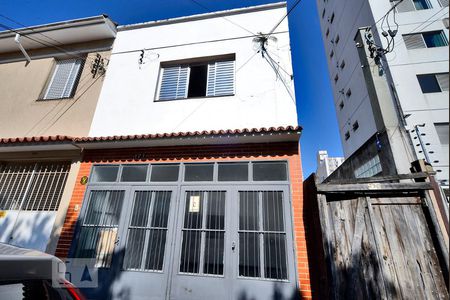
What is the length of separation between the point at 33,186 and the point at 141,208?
3511mm

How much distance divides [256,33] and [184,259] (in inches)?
260

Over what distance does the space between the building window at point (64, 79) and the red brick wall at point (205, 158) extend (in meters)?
2.87

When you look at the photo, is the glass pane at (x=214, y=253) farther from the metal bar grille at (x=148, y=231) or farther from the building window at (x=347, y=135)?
the building window at (x=347, y=135)

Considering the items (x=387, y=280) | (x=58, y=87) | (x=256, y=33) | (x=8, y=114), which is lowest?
(x=387, y=280)

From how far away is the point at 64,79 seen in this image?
770 centimetres

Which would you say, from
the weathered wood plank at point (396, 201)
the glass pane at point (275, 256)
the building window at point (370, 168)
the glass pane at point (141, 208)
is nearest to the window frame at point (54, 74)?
the glass pane at point (141, 208)

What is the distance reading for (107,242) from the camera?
5.07 metres

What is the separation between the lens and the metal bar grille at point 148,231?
15.8 feet

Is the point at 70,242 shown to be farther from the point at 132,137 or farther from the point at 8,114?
the point at 8,114

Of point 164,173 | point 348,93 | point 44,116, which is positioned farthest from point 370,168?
point 348,93

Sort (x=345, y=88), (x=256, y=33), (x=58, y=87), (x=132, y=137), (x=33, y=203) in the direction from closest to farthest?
(x=132, y=137) < (x=33, y=203) < (x=256, y=33) < (x=58, y=87) < (x=345, y=88)

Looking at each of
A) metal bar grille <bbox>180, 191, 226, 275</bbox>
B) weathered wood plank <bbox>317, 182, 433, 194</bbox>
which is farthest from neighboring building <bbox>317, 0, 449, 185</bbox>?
metal bar grille <bbox>180, 191, 226, 275</bbox>

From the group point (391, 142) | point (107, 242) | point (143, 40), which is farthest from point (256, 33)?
point (107, 242)

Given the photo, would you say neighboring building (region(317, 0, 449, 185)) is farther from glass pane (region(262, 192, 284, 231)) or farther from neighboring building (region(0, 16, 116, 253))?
neighboring building (region(0, 16, 116, 253))
